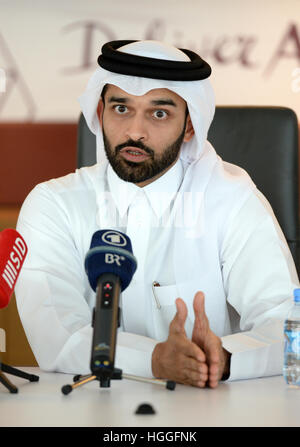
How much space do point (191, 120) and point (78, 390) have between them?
1.16 meters

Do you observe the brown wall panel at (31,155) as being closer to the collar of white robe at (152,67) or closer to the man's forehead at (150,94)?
the man's forehead at (150,94)

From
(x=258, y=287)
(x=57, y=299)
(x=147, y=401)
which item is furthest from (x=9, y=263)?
(x=258, y=287)

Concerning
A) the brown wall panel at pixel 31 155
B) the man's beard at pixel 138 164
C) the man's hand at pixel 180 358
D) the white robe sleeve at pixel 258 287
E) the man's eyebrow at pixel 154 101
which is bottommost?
the man's hand at pixel 180 358

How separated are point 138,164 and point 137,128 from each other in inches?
4.5

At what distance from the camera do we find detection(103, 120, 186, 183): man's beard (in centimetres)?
225

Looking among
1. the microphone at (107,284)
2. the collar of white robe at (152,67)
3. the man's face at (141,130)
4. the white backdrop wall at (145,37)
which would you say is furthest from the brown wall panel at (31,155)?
the microphone at (107,284)

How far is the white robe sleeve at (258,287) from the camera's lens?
1.73 m

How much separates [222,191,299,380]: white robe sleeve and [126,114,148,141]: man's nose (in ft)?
1.31

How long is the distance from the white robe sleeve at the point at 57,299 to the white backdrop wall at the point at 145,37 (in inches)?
47.7

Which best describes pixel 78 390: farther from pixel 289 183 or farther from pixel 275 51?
pixel 275 51

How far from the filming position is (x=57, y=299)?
1.97 metres

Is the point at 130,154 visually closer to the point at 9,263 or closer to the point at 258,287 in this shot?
the point at 258,287

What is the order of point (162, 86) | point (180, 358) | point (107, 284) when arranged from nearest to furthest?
point (107, 284)
point (180, 358)
point (162, 86)
